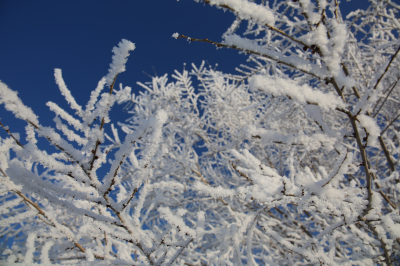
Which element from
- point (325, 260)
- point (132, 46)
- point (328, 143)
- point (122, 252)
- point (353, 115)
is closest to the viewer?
point (132, 46)

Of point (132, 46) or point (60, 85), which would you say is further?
point (60, 85)

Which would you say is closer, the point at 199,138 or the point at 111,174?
the point at 111,174

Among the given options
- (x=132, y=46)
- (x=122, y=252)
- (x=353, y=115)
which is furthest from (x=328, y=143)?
(x=122, y=252)

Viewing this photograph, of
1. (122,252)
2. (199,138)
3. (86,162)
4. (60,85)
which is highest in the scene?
(199,138)

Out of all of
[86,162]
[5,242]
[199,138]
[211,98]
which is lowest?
[5,242]

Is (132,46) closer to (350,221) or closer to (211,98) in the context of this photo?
(350,221)

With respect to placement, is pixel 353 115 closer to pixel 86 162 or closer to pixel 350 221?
pixel 350 221

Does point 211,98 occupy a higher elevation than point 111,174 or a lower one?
higher

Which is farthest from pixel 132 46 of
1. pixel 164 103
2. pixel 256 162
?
pixel 164 103

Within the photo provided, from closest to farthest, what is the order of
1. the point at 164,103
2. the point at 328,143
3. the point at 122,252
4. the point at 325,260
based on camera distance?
the point at 328,143 → the point at 325,260 → the point at 122,252 → the point at 164,103

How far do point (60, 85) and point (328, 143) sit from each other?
1.37 metres

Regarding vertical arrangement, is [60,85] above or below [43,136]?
above

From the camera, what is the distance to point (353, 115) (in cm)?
81

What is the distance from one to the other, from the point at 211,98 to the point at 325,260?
3623mm
